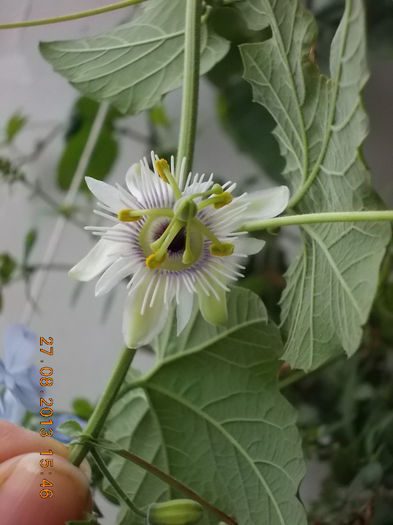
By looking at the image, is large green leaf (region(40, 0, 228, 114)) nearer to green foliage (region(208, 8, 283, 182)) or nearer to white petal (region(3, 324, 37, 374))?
white petal (region(3, 324, 37, 374))

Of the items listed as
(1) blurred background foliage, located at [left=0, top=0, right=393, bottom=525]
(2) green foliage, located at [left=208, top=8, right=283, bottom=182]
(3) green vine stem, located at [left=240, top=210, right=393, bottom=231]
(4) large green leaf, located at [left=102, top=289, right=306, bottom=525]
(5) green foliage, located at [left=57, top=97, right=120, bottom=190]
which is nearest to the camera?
(3) green vine stem, located at [left=240, top=210, right=393, bottom=231]

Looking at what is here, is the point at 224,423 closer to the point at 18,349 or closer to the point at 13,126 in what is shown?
the point at 18,349

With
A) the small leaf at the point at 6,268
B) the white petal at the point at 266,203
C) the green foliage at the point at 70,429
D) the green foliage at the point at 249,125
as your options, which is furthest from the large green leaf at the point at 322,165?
the small leaf at the point at 6,268

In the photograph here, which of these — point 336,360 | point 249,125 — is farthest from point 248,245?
point 249,125

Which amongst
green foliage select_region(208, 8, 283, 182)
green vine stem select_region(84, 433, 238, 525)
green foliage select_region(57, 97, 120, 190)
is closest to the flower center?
green vine stem select_region(84, 433, 238, 525)

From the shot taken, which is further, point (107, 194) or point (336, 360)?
point (336, 360)

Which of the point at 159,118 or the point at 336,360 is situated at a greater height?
the point at 159,118

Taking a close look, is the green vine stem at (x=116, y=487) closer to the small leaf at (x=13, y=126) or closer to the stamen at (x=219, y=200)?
the stamen at (x=219, y=200)

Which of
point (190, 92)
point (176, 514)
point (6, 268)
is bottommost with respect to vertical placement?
point (176, 514)
